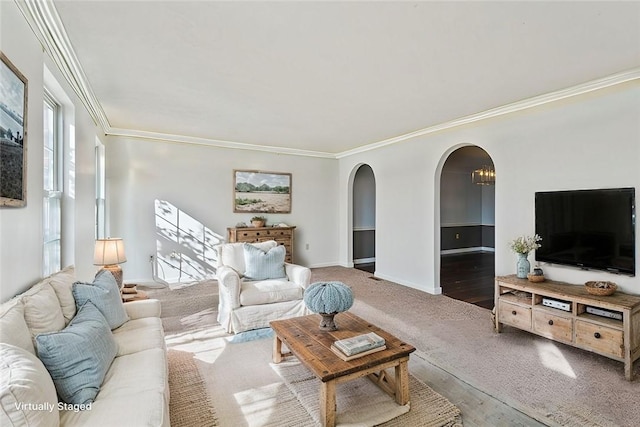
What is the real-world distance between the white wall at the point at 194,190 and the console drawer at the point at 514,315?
3.97 m

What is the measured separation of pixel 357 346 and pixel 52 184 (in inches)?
112

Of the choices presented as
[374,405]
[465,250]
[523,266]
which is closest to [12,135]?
[374,405]

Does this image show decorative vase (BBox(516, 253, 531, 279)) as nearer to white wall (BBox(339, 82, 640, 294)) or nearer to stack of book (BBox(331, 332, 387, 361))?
white wall (BBox(339, 82, 640, 294))

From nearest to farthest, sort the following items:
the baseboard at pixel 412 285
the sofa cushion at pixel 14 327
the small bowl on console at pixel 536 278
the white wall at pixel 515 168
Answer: the sofa cushion at pixel 14 327 < the white wall at pixel 515 168 < the small bowl on console at pixel 536 278 < the baseboard at pixel 412 285

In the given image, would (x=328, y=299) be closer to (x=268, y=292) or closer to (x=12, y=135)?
(x=268, y=292)

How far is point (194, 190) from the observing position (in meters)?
5.49

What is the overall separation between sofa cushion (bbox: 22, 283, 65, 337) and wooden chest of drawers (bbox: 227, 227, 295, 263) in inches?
146

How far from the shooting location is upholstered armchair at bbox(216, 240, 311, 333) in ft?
10.3

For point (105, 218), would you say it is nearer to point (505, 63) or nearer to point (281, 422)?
point (281, 422)

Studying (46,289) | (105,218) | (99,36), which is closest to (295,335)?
(46,289)

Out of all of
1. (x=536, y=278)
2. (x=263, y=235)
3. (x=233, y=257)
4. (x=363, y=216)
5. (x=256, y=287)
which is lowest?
(x=256, y=287)

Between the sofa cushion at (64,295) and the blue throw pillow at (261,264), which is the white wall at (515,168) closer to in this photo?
the blue throw pillow at (261,264)

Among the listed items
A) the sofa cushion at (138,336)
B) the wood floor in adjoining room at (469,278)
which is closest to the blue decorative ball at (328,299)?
the sofa cushion at (138,336)

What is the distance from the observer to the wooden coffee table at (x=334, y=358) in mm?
1789
